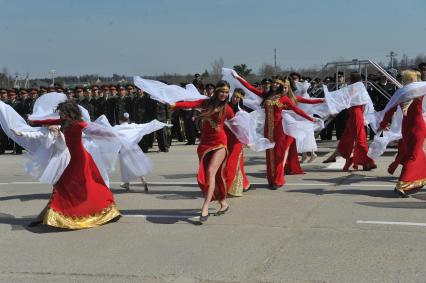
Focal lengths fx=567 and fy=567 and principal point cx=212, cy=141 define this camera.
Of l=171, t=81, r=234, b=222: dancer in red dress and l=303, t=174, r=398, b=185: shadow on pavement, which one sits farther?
l=303, t=174, r=398, b=185: shadow on pavement

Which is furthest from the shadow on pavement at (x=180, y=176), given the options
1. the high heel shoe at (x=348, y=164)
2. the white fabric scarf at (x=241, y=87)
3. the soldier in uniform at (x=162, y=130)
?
the soldier in uniform at (x=162, y=130)

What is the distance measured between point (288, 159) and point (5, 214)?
17.4 feet

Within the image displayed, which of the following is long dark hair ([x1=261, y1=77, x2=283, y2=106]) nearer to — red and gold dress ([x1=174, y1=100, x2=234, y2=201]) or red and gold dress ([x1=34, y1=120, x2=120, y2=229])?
red and gold dress ([x1=174, y1=100, x2=234, y2=201])

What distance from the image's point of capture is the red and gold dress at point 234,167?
348 inches

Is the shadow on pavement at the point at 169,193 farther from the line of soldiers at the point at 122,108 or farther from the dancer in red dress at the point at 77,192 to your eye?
the line of soldiers at the point at 122,108

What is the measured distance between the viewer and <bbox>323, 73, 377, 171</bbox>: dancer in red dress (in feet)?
36.2

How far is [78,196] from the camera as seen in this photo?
23.6 ft

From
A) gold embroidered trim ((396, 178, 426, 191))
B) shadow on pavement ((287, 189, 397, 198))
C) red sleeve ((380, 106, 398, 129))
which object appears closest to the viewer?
gold embroidered trim ((396, 178, 426, 191))

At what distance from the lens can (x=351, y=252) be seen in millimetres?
5613

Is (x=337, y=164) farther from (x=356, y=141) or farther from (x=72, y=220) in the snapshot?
(x=72, y=220)

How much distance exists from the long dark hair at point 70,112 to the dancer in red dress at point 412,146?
15.2 feet

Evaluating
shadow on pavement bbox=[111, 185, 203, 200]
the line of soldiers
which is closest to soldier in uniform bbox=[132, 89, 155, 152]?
the line of soldiers

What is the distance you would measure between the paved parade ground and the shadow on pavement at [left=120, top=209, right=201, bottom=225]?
1 centimetres

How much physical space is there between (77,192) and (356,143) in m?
6.00
